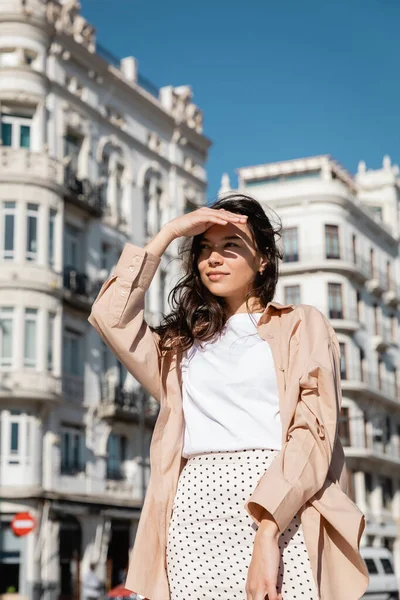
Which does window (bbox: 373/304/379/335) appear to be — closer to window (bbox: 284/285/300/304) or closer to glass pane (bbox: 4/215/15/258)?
window (bbox: 284/285/300/304)

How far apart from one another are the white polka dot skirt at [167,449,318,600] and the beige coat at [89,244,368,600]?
0.05 metres

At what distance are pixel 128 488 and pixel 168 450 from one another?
30030 millimetres

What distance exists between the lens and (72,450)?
98.9ft

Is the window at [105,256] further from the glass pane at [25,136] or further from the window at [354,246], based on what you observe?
the window at [354,246]

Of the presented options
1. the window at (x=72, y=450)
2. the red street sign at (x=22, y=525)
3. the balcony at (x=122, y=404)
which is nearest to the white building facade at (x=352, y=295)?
the balcony at (x=122, y=404)

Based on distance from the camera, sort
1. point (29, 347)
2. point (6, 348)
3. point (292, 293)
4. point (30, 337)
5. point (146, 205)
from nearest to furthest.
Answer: point (6, 348), point (29, 347), point (30, 337), point (146, 205), point (292, 293)

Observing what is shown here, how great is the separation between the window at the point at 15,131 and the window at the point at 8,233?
92.1 inches

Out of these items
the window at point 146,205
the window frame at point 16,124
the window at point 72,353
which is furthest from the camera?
the window at point 146,205

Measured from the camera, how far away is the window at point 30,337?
2853 cm

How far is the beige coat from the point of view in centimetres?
267

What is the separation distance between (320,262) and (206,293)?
42724mm

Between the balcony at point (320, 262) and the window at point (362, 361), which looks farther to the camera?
the window at point (362, 361)

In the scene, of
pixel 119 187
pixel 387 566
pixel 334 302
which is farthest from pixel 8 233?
pixel 334 302

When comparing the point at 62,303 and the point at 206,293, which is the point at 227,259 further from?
the point at 62,303
